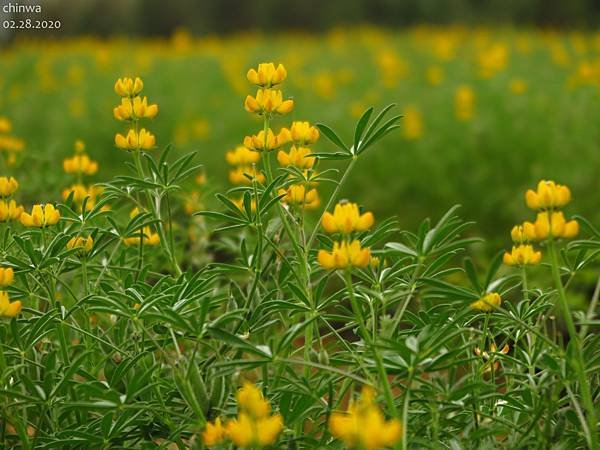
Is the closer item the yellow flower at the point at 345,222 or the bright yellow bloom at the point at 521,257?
the yellow flower at the point at 345,222

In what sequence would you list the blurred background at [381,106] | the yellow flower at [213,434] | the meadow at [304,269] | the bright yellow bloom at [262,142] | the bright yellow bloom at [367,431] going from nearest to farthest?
1. the bright yellow bloom at [367,431]
2. the yellow flower at [213,434]
3. the meadow at [304,269]
4. the bright yellow bloom at [262,142]
5. the blurred background at [381,106]

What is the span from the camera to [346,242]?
104 cm

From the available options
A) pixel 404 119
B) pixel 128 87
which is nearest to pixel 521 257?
pixel 128 87

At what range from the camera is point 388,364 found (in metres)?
1.09

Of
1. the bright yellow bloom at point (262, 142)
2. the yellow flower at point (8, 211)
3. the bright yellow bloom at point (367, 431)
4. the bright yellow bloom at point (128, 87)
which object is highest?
the bright yellow bloom at point (128, 87)

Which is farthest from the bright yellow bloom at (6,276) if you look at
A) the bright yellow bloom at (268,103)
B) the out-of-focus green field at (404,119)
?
the out-of-focus green field at (404,119)

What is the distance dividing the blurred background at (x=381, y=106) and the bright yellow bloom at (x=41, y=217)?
0.72 m

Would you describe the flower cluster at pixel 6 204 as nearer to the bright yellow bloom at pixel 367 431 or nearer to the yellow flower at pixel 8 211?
the yellow flower at pixel 8 211

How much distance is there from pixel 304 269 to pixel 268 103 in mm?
263

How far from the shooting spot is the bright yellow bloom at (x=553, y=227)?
41.1 inches

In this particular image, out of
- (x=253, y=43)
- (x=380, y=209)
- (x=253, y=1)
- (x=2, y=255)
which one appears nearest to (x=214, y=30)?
(x=253, y=1)

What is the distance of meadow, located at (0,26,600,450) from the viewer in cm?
111

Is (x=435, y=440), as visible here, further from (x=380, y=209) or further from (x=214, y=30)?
(x=214, y=30)

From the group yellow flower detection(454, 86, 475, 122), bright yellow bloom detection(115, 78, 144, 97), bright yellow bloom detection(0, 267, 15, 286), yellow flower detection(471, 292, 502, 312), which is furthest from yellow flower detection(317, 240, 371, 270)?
yellow flower detection(454, 86, 475, 122)
